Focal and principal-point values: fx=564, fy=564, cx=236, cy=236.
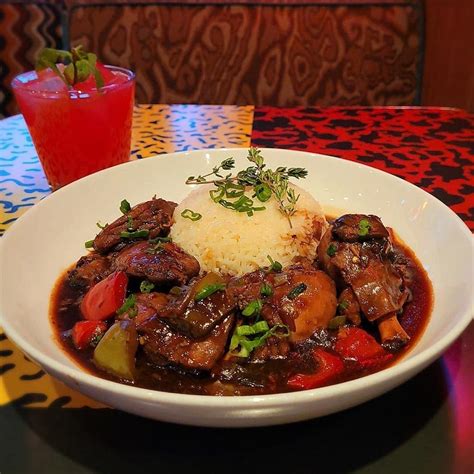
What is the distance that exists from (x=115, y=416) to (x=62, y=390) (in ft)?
0.63

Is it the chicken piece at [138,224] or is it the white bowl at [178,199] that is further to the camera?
the chicken piece at [138,224]

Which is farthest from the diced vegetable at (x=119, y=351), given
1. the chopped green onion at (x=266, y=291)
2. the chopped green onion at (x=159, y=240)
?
the chopped green onion at (x=159, y=240)

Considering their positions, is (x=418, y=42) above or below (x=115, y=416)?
above

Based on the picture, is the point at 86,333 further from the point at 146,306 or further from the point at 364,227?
the point at 364,227

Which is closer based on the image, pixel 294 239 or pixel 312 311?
pixel 312 311

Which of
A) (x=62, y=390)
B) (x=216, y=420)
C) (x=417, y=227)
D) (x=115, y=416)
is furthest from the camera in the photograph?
(x=417, y=227)

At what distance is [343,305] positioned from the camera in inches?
65.6

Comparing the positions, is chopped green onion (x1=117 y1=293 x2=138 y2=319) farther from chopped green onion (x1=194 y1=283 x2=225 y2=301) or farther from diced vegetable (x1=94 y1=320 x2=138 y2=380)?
chopped green onion (x1=194 y1=283 x2=225 y2=301)

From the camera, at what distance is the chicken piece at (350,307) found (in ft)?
5.40

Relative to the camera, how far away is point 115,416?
1321 millimetres

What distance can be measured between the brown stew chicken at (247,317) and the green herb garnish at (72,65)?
936mm

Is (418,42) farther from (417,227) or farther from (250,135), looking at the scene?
(417,227)

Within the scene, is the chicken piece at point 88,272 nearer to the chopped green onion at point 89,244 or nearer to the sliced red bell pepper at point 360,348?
the chopped green onion at point 89,244

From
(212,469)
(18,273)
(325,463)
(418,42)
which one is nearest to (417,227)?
(325,463)
